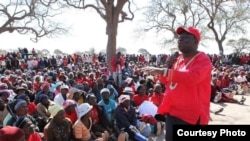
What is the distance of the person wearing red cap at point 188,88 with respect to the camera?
299 cm

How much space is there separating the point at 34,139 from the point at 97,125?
1980 millimetres

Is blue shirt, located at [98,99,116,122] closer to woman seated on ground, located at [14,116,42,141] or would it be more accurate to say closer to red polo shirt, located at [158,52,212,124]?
woman seated on ground, located at [14,116,42,141]

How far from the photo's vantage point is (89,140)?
19.2 ft

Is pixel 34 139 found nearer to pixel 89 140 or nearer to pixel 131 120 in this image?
pixel 89 140

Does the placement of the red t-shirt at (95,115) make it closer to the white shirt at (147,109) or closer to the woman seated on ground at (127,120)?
the woman seated on ground at (127,120)

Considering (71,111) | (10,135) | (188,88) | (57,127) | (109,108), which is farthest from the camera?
(109,108)

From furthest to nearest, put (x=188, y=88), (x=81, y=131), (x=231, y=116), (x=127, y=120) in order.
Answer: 1. (x=231, y=116)
2. (x=127, y=120)
3. (x=81, y=131)
4. (x=188, y=88)

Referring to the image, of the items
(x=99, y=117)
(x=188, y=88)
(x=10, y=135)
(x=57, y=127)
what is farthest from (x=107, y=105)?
(x=188, y=88)

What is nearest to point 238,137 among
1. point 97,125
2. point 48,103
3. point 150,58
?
point 97,125

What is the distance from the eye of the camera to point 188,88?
3.00 m

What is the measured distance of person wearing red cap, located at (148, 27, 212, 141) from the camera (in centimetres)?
299

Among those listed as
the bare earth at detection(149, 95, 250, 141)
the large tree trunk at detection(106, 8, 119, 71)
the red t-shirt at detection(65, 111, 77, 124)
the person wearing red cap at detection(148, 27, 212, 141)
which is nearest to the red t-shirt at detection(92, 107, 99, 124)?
the red t-shirt at detection(65, 111, 77, 124)

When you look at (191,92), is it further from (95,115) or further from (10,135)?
(95,115)

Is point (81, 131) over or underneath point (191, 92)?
underneath
